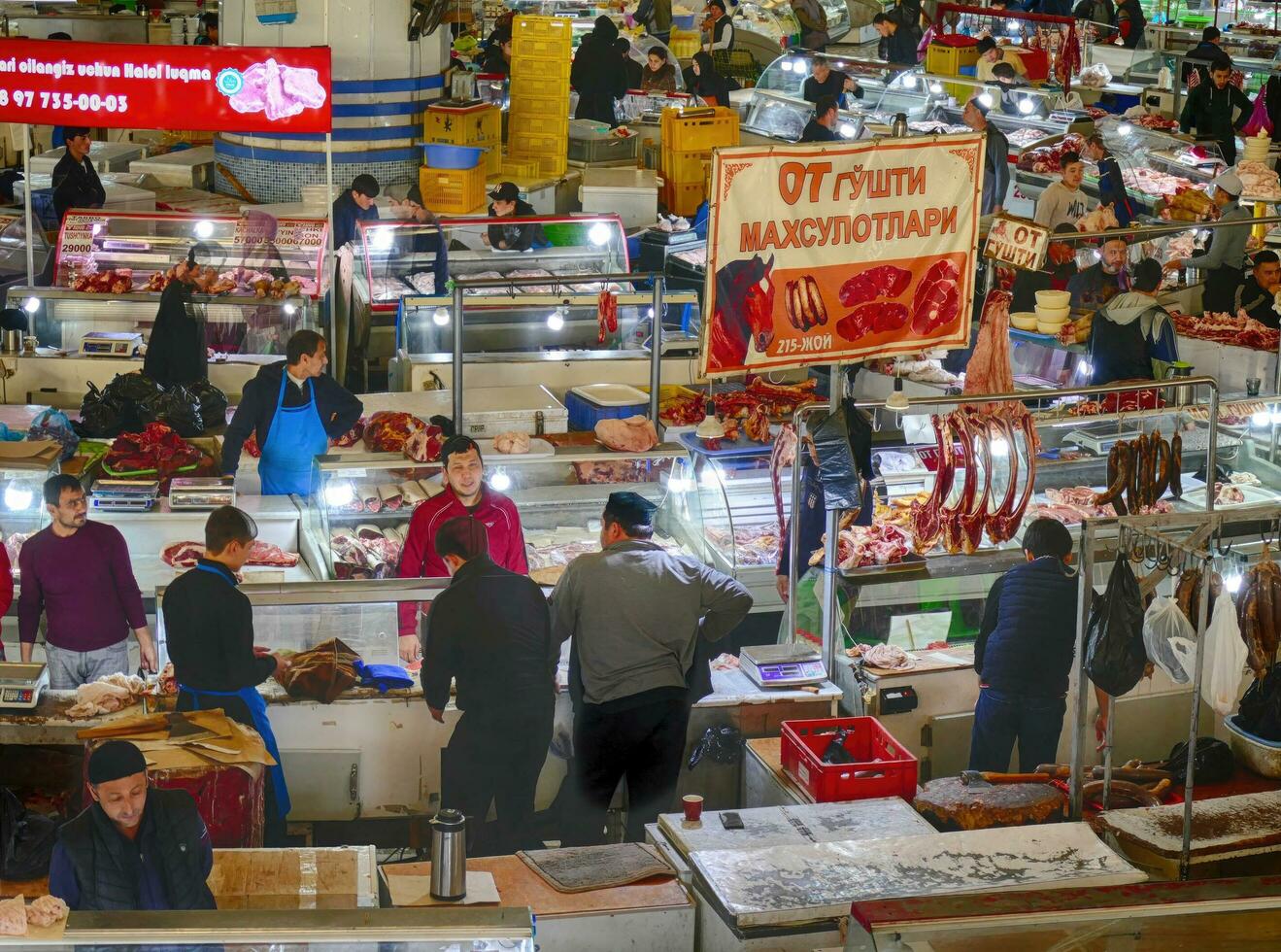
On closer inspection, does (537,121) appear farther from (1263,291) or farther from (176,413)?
(176,413)

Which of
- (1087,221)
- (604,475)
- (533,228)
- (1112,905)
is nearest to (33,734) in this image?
(604,475)

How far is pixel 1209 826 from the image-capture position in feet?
19.7

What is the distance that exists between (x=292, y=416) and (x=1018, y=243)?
11.5 ft

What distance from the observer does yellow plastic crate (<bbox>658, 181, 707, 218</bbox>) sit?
16.8 m

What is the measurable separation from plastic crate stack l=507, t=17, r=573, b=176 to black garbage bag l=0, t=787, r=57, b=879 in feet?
39.0

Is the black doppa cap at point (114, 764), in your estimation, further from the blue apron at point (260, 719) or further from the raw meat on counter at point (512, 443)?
the raw meat on counter at point (512, 443)

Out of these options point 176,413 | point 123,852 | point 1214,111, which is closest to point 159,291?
point 176,413

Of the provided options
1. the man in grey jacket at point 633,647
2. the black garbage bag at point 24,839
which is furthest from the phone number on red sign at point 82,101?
the black garbage bag at point 24,839

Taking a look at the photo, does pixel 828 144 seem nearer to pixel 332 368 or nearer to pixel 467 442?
pixel 467 442

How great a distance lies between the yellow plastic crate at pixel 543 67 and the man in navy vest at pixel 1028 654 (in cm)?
1068

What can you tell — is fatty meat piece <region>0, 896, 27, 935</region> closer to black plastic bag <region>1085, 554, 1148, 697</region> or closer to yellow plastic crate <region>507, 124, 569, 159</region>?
black plastic bag <region>1085, 554, 1148, 697</region>

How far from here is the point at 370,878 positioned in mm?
4969

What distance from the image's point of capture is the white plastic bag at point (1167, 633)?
5.79 metres

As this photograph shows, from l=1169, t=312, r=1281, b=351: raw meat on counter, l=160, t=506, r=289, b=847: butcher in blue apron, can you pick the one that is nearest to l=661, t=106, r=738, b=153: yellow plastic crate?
l=1169, t=312, r=1281, b=351: raw meat on counter
